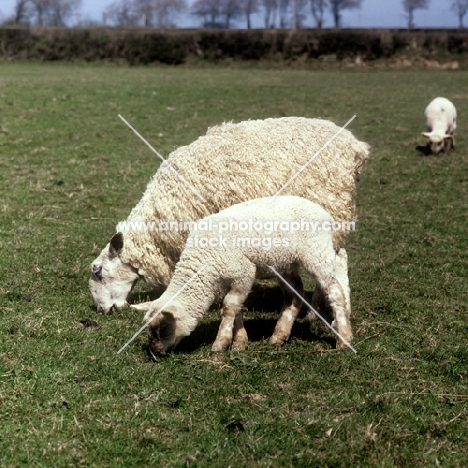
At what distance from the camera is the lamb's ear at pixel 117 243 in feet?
22.5

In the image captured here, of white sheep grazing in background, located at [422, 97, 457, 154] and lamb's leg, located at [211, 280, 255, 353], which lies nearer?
lamb's leg, located at [211, 280, 255, 353]

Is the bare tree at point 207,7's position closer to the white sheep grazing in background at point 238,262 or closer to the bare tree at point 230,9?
the bare tree at point 230,9

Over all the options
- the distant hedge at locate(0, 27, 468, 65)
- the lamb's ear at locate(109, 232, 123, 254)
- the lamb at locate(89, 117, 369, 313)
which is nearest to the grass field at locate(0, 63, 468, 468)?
the lamb at locate(89, 117, 369, 313)

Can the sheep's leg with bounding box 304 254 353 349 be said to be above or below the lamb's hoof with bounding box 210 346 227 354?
above

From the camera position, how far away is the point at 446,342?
5945 mm

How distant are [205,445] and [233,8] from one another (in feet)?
276

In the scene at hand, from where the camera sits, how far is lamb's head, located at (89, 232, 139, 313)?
6844mm

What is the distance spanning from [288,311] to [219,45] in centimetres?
3669

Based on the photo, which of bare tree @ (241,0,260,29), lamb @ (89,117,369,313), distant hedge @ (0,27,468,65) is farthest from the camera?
A: bare tree @ (241,0,260,29)

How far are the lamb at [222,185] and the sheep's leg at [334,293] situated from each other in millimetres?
693

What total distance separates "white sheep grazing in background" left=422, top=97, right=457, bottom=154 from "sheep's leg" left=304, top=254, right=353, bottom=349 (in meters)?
10.0

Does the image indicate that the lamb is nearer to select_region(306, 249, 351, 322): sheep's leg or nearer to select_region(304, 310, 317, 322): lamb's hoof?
select_region(306, 249, 351, 322): sheep's leg

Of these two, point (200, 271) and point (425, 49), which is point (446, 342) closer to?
point (200, 271)

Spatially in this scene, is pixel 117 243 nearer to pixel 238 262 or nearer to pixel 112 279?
pixel 112 279
